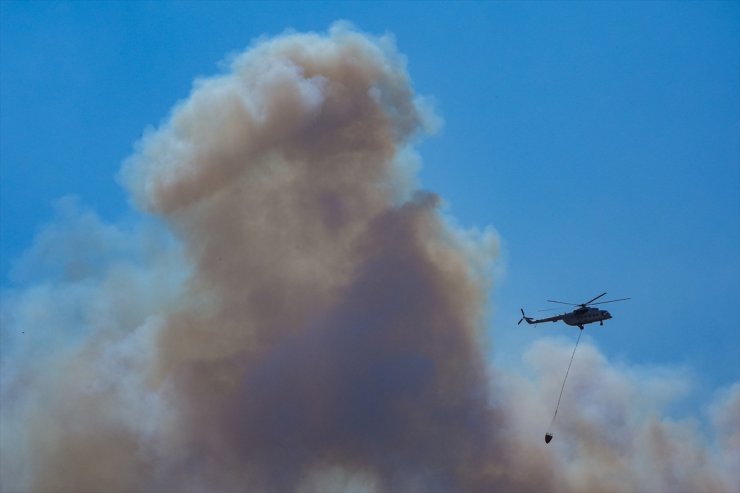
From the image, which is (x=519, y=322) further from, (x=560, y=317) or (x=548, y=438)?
Result: (x=548, y=438)

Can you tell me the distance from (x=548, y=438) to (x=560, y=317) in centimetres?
1153

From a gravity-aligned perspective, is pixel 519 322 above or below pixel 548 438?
above

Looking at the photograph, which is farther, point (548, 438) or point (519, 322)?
point (519, 322)

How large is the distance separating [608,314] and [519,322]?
370 inches

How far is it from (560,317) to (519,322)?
4317 mm

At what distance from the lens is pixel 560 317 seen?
364 ft

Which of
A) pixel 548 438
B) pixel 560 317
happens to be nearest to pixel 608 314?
pixel 560 317

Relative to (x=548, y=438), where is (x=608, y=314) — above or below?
above

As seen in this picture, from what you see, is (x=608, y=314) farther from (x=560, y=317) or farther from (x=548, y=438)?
(x=548, y=438)

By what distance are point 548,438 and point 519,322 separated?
12336 millimetres

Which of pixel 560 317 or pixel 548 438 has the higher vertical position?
pixel 560 317

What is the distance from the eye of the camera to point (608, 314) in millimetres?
107375

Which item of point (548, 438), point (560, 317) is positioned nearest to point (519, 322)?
point (560, 317)
